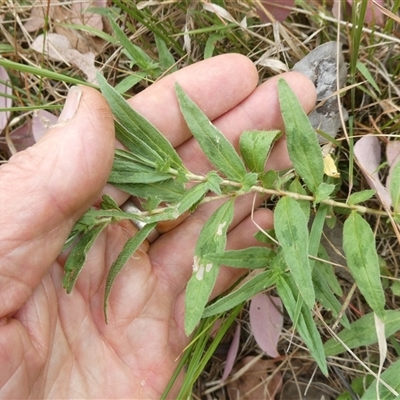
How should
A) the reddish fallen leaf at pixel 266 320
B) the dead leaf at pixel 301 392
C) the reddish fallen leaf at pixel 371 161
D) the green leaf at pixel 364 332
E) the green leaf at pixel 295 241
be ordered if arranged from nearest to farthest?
the green leaf at pixel 295 241, the green leaf at pixel 364 332, the reddish fallen leaf at pixel 371 161, the reddish fallen leaf at pixel 266 320, the dead leaf at pixel 301 392

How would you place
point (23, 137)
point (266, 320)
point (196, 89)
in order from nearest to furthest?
point (196, 89) → point (266, 320) → point (23, 137)

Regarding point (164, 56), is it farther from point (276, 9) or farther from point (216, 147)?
point (216, 147)

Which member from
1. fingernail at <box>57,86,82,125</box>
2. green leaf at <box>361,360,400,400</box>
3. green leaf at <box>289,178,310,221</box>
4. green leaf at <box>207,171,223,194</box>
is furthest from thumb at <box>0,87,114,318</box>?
green leaf at <box>361,360,400,400</box>

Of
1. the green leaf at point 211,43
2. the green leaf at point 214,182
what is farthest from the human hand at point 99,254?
the green leaf at point 214,182

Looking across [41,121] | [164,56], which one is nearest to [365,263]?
[164,56]

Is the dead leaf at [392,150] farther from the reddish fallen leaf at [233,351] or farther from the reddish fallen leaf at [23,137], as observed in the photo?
the reddish fallen leaf at [23,137]
